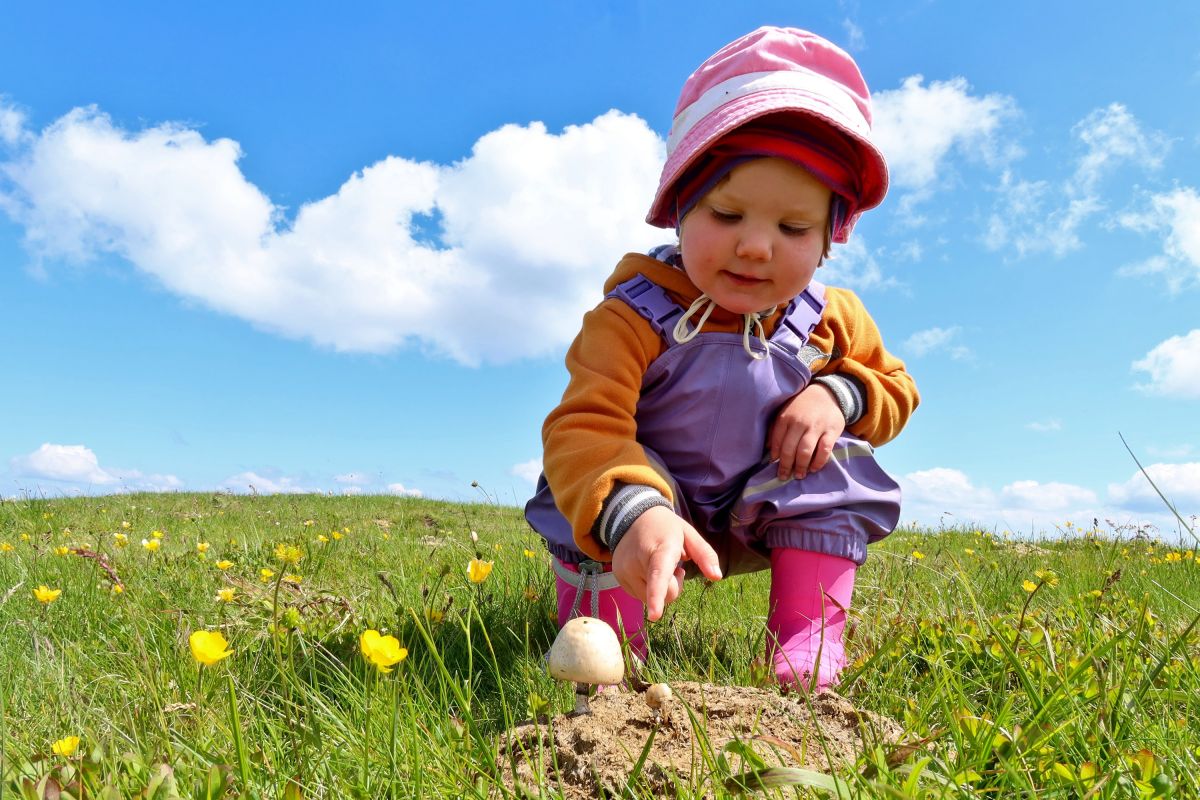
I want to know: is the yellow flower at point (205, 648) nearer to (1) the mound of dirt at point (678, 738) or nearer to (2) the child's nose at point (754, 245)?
(1) the mound of dirt at point (678, 738)

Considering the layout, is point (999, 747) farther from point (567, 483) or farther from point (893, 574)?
point (893, 574)

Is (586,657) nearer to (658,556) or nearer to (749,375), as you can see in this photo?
(658,556)

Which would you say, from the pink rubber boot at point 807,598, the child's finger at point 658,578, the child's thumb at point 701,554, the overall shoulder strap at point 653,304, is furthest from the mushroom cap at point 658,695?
the overall shoulder strap at point 653,304

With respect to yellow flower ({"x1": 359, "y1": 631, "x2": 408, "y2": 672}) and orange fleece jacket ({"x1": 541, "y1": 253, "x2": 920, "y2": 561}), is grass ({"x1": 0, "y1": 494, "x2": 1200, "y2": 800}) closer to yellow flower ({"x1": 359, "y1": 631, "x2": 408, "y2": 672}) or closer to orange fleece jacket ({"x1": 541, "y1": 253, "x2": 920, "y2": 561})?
yellow flower ({"x1": 359, "y1": 631, "x2": 408, "y2": 672})

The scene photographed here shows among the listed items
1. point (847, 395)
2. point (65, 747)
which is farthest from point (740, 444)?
point (65, 747)

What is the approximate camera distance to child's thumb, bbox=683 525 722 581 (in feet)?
7.07

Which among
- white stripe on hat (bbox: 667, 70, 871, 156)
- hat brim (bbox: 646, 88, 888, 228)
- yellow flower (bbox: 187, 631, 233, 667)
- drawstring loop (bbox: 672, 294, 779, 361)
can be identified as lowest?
yellow flower (bbox: 187, 631, 233, 667)

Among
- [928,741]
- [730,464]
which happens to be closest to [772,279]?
[730,464]

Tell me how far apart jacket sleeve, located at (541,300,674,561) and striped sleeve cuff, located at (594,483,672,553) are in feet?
0.09

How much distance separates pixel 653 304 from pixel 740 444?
62 centimetres

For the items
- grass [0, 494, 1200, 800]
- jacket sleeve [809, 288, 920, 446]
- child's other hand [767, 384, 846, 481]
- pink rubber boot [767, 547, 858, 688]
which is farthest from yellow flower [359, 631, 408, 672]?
jacket sleeve [809, 288, 920, 446]

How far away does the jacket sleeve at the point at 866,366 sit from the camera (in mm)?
3340

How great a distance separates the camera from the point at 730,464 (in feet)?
10.5

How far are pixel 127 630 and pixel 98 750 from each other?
1576 mm
